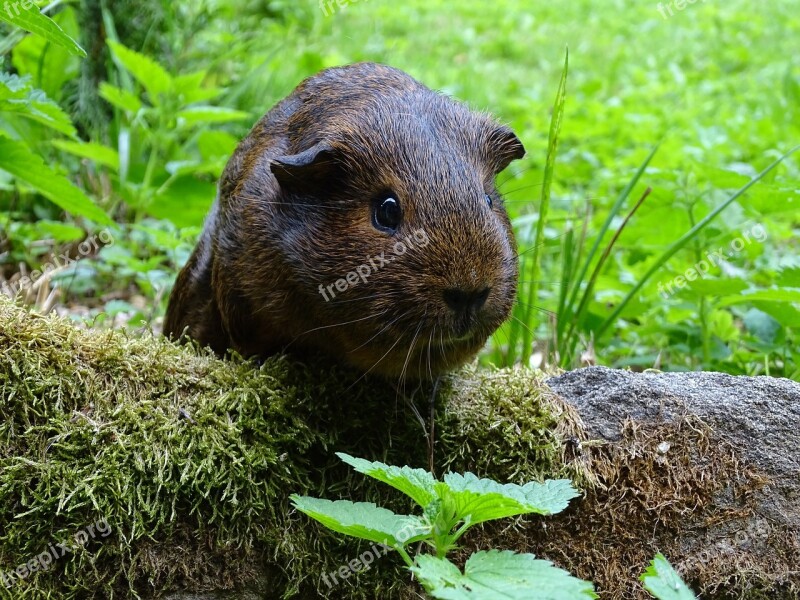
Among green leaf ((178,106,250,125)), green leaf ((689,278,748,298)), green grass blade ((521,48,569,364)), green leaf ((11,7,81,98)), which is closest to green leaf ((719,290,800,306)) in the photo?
green leaf ((689,278,748,298))

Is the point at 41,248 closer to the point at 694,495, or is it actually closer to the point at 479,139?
the point at 479,139

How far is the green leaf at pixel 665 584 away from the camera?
7.20 ft

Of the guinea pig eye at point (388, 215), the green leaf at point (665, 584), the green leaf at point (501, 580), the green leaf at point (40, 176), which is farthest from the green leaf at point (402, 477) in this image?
the green leaf at point (40, 176)

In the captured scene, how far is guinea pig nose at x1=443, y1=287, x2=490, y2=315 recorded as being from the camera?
9.06 ft

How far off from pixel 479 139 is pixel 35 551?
2.18m

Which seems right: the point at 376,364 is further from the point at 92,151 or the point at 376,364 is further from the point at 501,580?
the point at 92,151

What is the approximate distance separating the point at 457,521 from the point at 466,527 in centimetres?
3

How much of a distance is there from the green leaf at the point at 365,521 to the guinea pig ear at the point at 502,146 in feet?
5.07

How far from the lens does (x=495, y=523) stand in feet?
9.86

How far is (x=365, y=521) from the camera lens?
8.11 feet

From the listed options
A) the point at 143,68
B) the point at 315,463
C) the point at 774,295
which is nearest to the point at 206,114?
the point at 143,68

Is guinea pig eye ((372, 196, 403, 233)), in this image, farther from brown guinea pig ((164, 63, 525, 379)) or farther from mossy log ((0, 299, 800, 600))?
mossy log ((0, 299, 800, 600))

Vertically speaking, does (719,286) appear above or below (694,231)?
below

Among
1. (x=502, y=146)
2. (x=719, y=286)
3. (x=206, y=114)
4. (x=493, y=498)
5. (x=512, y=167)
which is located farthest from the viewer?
(x=512, y=167)
